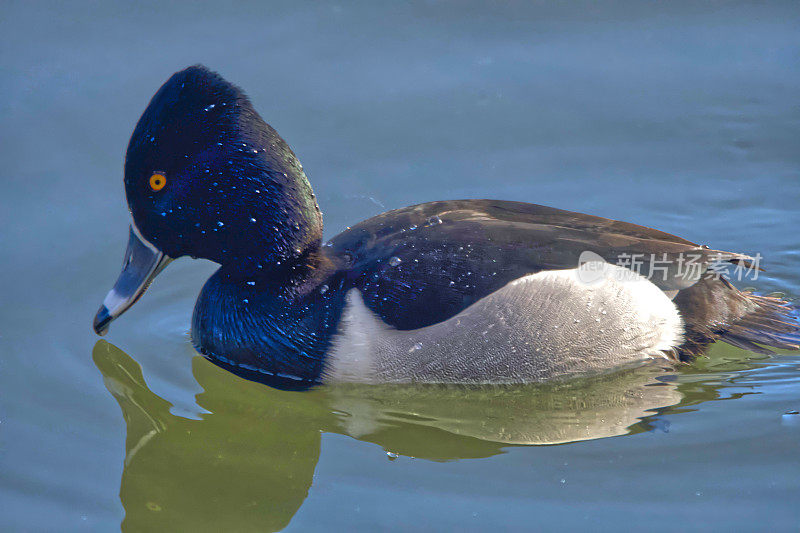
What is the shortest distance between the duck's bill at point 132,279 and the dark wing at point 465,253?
0.91m

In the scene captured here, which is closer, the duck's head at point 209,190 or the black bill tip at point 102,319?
the duck's head at point 209,190

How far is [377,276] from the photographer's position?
4418 mm

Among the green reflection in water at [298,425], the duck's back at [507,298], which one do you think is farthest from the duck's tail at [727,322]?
the green reflection in water at [298,425]

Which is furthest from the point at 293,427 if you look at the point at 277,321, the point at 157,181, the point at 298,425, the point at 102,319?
the point at 157,181

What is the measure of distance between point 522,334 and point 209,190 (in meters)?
1.62

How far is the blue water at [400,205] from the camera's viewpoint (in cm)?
406

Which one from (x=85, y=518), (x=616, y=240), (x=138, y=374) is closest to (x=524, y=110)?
(x=616, y=240)

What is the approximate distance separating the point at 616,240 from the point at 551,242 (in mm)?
337

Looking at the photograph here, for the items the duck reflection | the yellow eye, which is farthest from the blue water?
the yellow eye

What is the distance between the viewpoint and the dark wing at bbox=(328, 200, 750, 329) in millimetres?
4371

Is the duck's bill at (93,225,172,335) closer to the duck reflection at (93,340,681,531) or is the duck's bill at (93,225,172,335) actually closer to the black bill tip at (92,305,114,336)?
the black bill tip at (92,305,114,336)

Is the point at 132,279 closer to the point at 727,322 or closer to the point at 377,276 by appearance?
the point at 377,276

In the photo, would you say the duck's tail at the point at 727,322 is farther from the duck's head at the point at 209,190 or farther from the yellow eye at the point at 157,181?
the yellow eye at the point at 157,181

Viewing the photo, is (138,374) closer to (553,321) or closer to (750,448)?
(553,321)
